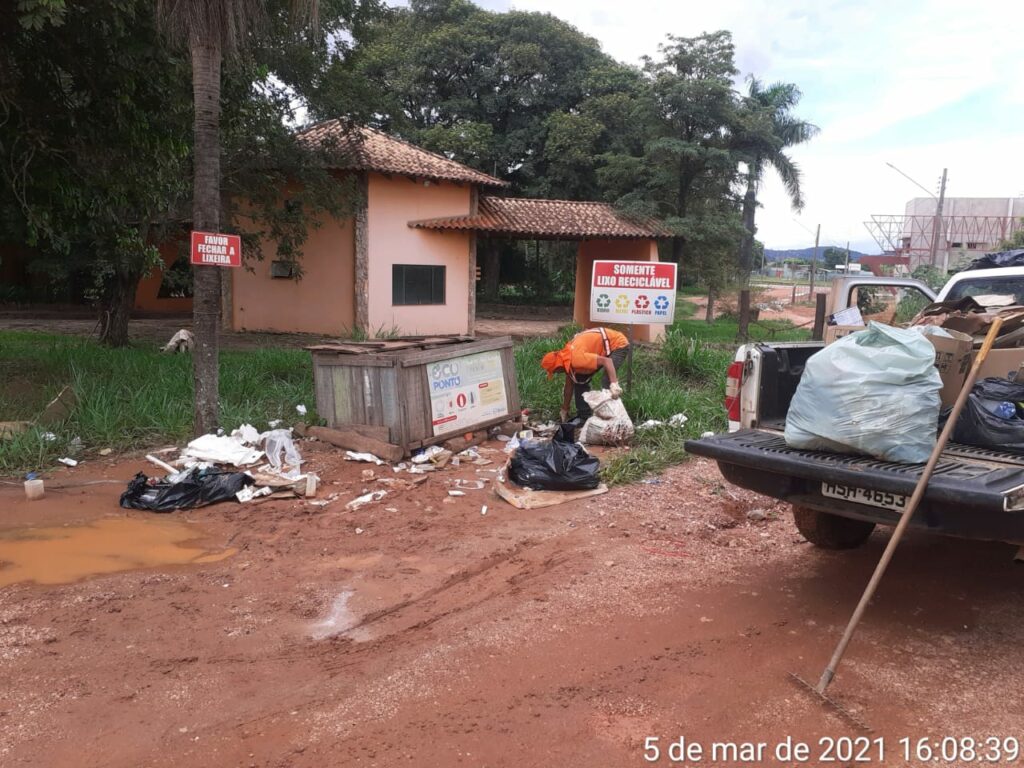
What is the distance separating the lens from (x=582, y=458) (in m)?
6.17

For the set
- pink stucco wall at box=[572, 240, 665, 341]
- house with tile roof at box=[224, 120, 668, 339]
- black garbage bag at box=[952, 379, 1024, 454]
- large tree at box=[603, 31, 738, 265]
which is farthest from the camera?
large tree at box=[603, 31, 738, 265]

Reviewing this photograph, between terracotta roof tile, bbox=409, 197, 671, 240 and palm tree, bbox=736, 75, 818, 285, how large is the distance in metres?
4.79

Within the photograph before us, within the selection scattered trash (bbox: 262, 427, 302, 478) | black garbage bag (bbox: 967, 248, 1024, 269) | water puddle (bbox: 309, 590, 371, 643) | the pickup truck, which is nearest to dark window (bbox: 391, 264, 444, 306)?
scattered trash (bbox: 262, 427, 302, 478)

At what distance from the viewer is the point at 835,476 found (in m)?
3.36

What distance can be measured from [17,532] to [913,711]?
5.37 meters

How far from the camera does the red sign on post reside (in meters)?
7.06

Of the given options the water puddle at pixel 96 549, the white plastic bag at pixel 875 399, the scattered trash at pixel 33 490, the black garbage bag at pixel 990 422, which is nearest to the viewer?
the white plastic bag at pixel 875 399

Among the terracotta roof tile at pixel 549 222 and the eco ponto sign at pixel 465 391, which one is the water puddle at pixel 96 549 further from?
the terracotta roof tile at pixel 549 222

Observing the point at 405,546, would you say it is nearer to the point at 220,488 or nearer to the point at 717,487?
the point at 220,488

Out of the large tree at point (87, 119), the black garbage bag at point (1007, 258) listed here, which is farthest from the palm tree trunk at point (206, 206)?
the black garbage bag at point (1007, 258)

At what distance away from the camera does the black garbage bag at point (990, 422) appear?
3.49m

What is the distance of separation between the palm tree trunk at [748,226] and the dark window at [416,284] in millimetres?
10257

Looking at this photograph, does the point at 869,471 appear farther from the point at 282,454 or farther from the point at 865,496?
the point at 282,454

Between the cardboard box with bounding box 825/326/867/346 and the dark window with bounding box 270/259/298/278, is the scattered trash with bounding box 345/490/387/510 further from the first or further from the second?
the dark window with bounding box 270/259/298/278
